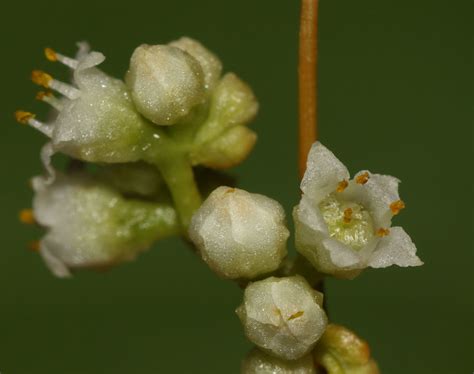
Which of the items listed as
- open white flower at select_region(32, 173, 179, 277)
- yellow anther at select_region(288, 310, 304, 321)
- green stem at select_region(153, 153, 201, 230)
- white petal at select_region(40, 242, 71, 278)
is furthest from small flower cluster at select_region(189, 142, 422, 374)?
white petal at select_region(40, 242, 71, 278)

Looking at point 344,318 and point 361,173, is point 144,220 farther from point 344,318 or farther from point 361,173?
point 344,318

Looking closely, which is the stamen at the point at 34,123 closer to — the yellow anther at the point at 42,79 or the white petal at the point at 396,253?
the yellow anther at the point at 42,79

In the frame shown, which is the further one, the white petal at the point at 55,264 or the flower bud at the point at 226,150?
the white petal at the point at 55,264

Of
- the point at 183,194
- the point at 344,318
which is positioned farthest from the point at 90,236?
the point at 344,318

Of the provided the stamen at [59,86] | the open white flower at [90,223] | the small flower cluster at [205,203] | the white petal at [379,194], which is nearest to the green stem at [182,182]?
the small flower cluster at [205,203]

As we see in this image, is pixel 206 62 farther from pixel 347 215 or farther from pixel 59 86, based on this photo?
pixel 347 215
